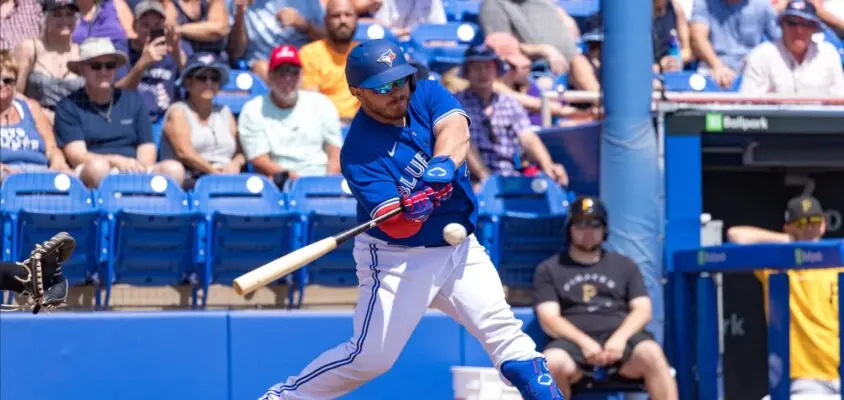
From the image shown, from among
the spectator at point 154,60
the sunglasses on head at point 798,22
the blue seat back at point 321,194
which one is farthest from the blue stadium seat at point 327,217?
the sunglasses on head at point 798,22

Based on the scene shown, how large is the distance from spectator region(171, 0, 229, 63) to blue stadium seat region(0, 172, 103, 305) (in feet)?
6.78

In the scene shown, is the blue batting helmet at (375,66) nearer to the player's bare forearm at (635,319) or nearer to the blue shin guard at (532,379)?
the blue shin guard at (532,379)

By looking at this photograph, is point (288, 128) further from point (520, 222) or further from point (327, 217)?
point (520, 222)

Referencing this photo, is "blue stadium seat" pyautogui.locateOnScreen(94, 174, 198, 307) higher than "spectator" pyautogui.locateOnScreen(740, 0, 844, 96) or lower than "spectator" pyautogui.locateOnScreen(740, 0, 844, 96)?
lower

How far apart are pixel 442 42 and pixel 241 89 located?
72.1 inches

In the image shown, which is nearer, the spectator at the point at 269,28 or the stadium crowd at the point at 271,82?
the stadium crowd at the point at 271,82

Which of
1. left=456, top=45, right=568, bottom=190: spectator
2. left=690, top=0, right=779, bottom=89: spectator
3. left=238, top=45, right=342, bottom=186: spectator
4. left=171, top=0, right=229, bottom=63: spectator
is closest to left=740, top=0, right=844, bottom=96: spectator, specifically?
left=690, top=0, right=779, bottom=89: spectator

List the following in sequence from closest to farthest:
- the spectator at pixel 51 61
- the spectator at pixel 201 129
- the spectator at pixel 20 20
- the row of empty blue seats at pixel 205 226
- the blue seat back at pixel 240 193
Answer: the row of empty blue seats at pixel 205 226 → the blue seat back at pixel 240 193 → the spectator at pixel 201 129 → the spectator at pixel 51 61 → the spectator at pixel 20 20

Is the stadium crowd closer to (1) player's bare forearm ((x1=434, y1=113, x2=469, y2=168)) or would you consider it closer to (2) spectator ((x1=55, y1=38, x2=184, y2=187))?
(2) spectator ((x1=55, y1=38, x2=184, y2=187))

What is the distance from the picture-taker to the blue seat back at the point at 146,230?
7.21m

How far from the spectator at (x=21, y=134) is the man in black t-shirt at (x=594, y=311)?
2945 millimetres

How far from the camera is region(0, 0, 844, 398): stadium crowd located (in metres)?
7.82

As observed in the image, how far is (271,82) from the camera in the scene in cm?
839

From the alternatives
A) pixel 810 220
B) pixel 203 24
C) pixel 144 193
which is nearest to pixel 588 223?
pixel 810 220
